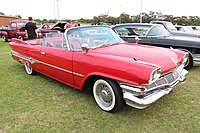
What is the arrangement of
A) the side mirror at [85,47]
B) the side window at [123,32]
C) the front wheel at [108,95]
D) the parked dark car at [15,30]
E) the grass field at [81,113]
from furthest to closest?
1. the parked dark car at [15,30]
2. the side window at [123,32]
3. the side mirror at [85,47]
4. the front wheel at [108,95]
5. the grass field at [81,113]

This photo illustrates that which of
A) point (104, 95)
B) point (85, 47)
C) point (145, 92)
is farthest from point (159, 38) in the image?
point (145, 92)

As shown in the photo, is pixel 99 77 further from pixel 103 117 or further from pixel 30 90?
pixel 30 90

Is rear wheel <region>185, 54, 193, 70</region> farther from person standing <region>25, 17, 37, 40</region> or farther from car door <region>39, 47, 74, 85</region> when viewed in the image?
person standing <region>25, 17, 37, 40</region>

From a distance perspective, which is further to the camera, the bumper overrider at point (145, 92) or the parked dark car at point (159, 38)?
the parked dark car at point (159, 38)

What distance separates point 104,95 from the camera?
10.8ft

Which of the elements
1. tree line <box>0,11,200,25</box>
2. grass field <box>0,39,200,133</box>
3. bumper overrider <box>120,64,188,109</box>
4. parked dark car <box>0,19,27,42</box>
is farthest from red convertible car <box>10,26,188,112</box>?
tree line <box>0,11,200,25</box>

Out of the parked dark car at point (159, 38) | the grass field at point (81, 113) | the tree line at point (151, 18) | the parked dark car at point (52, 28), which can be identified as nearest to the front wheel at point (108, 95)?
the grass field at point (81, 113)

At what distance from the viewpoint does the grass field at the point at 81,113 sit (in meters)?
2.87

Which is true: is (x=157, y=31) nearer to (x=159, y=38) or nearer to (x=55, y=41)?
(x=159, y=38)

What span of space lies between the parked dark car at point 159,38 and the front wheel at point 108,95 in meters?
2.61

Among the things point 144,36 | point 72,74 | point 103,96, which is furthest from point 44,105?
point 144,36

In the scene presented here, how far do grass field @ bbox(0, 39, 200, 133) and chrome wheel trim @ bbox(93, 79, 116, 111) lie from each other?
0.12 meters

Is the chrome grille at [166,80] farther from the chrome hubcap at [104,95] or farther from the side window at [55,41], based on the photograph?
the side window at [55,41]

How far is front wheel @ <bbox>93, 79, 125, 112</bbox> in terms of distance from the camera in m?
3.03
